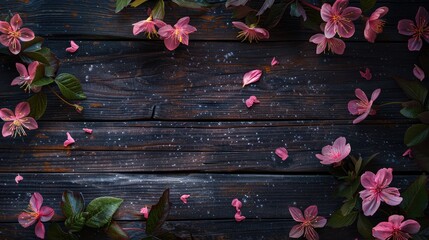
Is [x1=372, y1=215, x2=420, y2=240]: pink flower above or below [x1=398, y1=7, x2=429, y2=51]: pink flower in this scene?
below

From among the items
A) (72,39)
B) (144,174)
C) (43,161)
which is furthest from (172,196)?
(72,39)

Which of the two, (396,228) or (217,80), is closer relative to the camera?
(396,228)

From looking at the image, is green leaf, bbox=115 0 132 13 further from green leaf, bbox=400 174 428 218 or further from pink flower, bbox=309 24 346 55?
green leaf, bbox=400 174 428 218

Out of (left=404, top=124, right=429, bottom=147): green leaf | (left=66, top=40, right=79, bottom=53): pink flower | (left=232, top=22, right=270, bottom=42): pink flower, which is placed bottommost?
(left=404, top=124, right=429, bottom=147): green leaf

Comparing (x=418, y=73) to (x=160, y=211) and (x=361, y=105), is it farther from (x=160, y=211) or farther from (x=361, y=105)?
(x=160, y=211)

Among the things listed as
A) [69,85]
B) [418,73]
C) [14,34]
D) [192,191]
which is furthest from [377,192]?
[14,34]

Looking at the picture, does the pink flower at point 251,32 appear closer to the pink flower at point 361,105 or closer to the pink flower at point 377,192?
the pink flower at point 361,105

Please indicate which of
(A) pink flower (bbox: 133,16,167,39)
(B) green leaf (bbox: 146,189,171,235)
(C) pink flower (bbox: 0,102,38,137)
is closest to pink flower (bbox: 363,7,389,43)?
(A) pink flower (bbox: 133,16,167,39)
